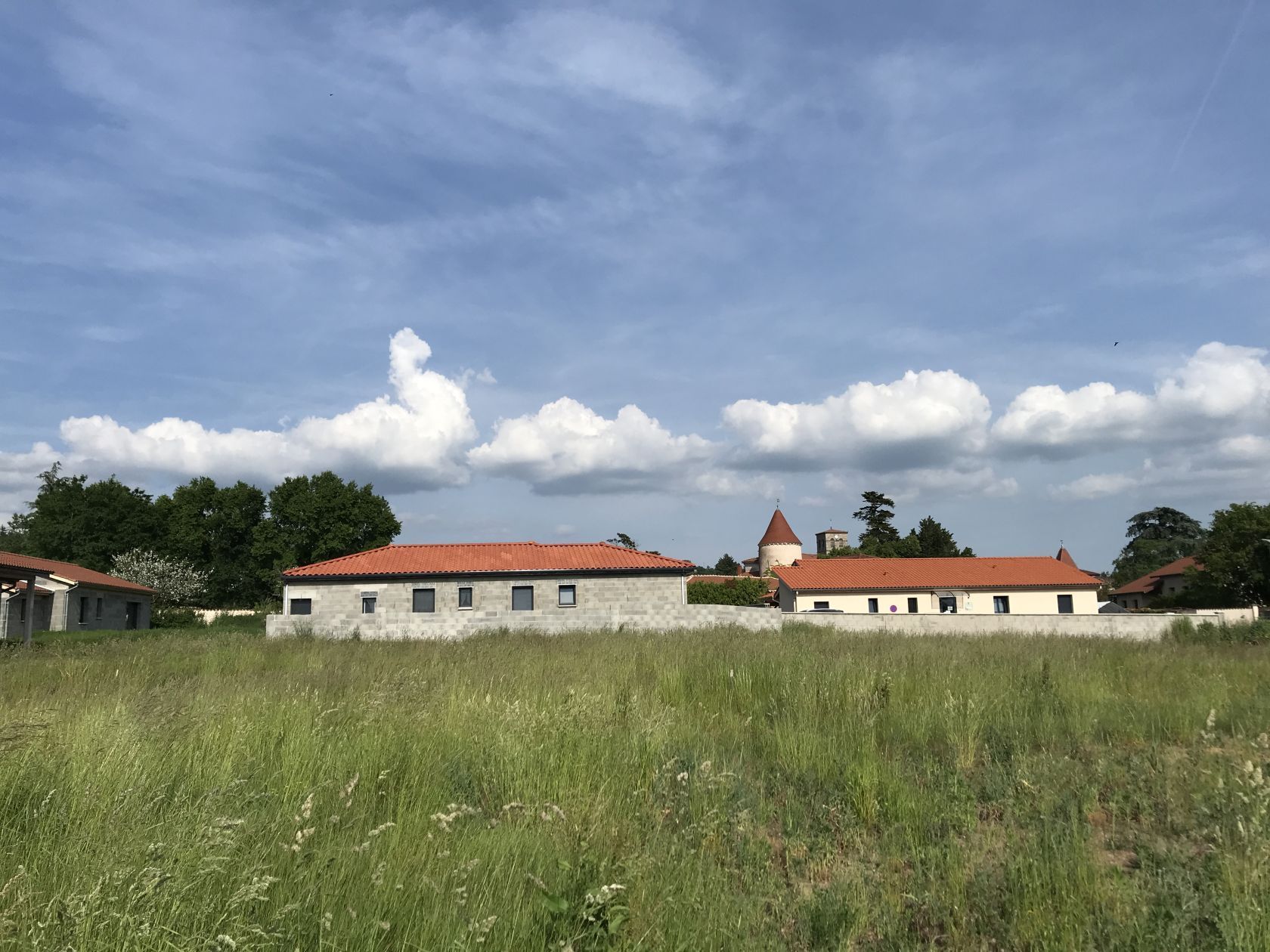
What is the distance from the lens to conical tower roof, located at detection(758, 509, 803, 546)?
88.2 meters

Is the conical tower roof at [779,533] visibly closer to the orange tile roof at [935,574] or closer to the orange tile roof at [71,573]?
the orange tile roof at [935,574]

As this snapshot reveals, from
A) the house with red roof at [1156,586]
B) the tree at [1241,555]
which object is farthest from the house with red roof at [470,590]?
the house with red roof at [1156,586]

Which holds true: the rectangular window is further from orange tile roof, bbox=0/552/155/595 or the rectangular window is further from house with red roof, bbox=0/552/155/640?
orange tile roof, bbox=0/552/155/595

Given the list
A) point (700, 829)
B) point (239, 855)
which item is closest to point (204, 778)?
point (239, 855)

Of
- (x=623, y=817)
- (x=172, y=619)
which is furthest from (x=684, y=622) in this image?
(x=172, y=619)

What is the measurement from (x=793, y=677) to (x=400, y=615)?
1023 inches

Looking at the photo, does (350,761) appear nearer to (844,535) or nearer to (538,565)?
(538,565)

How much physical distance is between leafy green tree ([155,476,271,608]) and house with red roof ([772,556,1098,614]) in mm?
45579

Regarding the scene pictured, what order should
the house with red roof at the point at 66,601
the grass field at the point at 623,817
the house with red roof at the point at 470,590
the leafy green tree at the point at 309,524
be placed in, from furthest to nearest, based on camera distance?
the leafy green tree at the point at 309,524 < the house with red roof at the point at 66,601 < the house with red roof at the point at 470,590 < the grass field at the point at 623,817

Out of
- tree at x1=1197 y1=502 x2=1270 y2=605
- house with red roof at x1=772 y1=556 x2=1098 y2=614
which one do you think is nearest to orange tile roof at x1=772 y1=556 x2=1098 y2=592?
house with red roof at x1=772 y1=556 x2=1098 y2=614

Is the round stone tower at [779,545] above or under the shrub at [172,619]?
above

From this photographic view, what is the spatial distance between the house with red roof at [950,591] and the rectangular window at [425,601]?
961 inches

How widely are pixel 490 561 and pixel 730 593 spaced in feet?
86.0

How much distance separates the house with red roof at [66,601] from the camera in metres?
36.6
